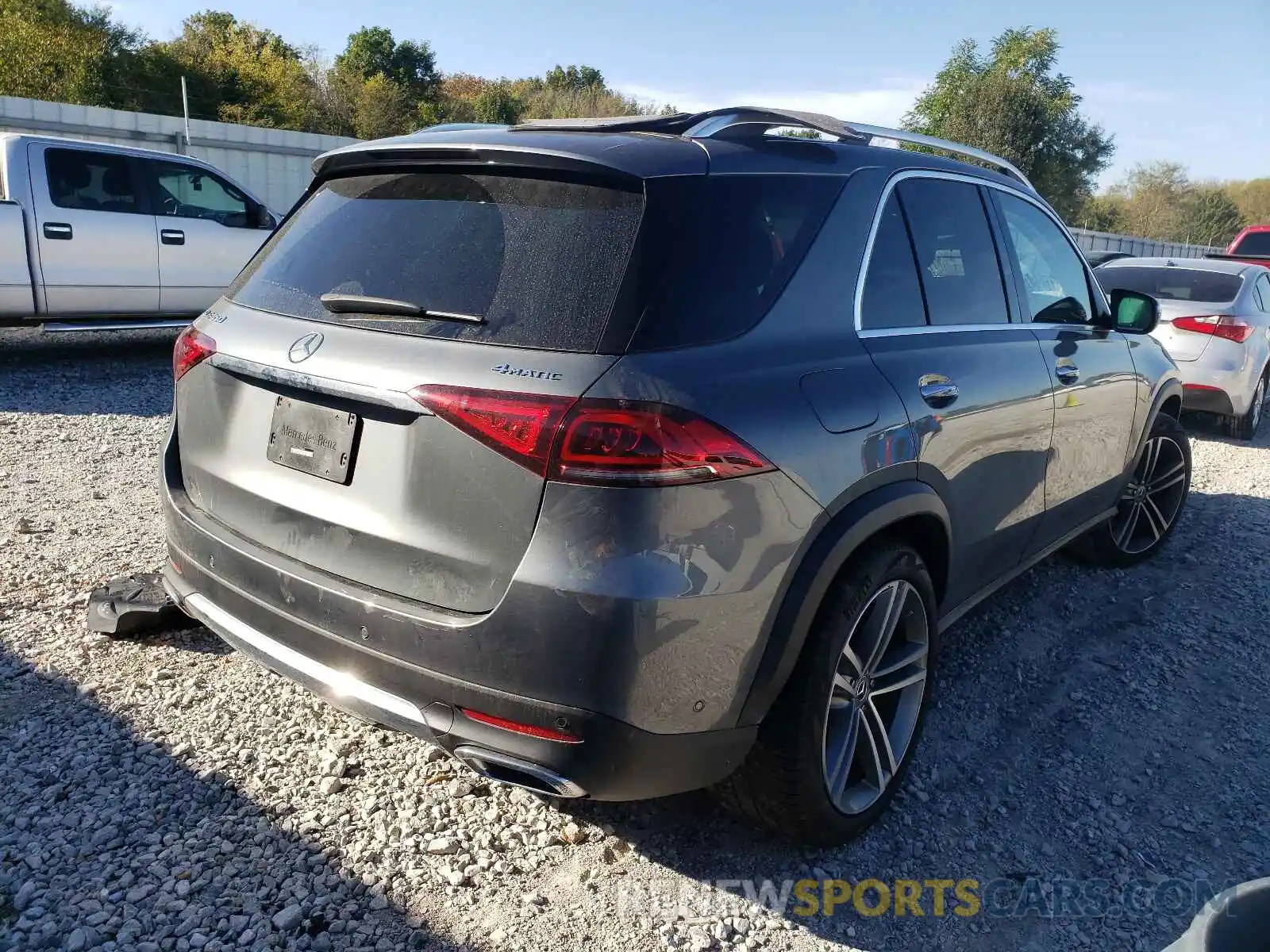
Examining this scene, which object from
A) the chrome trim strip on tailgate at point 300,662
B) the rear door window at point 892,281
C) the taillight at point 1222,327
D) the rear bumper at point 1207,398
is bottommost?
the rear bumper at point 1207,398

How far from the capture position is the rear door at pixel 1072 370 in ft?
12.0

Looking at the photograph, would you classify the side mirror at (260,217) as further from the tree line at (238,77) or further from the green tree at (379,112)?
the green tree at (379,112)

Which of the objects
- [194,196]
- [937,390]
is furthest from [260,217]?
[937,390]

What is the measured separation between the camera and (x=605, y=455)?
194cm

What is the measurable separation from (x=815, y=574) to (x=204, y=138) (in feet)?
64.7

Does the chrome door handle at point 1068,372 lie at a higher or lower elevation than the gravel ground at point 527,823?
higher

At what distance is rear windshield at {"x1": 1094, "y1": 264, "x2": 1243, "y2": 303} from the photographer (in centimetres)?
860

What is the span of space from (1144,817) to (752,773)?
1.40 m

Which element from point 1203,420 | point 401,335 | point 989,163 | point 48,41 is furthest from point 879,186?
point 48,41

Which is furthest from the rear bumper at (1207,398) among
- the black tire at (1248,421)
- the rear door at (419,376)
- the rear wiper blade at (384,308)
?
the rear wiper blade at (384,308)

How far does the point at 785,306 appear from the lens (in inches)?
92.5

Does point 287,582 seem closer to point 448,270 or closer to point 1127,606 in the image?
point 448,270

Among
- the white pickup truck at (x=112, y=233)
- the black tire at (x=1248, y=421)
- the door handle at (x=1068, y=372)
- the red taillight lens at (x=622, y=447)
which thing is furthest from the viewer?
the black tire at (x=1248, y=421)

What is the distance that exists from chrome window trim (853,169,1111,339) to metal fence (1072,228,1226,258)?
20.9 meters
